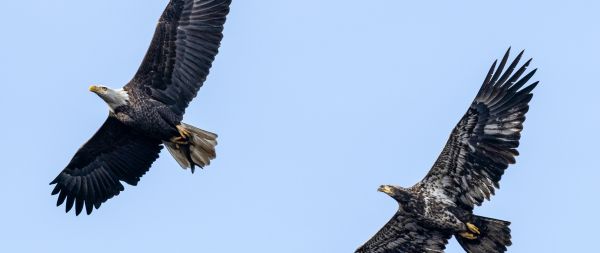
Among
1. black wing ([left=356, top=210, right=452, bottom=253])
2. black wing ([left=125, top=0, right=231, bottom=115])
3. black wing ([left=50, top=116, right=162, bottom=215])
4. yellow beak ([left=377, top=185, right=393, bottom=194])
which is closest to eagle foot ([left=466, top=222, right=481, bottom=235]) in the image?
black wing ([left=356, top=210, right=452, bottom=253])

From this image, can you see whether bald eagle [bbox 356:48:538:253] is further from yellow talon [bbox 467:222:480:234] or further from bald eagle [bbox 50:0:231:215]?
bald eagle [bbox 50:0:231:215]

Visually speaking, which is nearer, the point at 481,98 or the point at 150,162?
the point at 481,98

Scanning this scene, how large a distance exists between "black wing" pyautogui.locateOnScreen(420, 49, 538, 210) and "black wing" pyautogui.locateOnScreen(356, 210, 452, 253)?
760 mm

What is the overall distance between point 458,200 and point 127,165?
222 inches

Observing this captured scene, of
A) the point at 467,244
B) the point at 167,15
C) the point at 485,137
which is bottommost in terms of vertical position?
the point at 467,244

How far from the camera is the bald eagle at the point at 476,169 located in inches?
824

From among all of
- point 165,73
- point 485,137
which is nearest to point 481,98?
point 485,137

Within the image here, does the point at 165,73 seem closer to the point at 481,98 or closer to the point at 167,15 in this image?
the point at 167,15

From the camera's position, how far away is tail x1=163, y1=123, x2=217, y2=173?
878 inches

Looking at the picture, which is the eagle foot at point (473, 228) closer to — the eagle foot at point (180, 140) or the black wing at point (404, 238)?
the black wing at point (404, 238)

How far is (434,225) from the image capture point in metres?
21.5

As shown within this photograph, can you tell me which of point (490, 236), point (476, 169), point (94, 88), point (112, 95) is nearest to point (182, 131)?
point (112, 95)

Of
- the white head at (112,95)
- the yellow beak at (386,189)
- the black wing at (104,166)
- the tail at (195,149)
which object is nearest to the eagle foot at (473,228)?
the yellow beak at (386,189)

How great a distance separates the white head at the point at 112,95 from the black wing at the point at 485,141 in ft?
15.9
